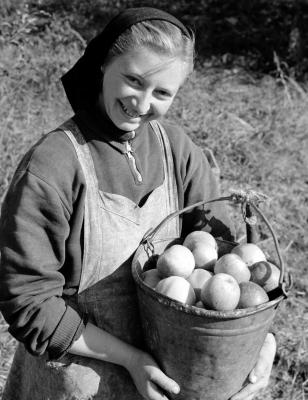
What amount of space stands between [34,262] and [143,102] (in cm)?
48

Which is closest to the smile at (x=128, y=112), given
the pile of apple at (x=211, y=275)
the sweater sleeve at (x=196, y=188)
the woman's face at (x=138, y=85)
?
the woman's face at (x=138, y=85)

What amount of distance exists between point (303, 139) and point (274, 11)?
2723mm

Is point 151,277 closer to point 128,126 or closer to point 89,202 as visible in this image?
point 89,202

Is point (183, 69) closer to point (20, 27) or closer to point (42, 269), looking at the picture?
point (42, 269)

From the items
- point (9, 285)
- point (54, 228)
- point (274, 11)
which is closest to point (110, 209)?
point (54, 228)

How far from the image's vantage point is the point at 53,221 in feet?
4.74

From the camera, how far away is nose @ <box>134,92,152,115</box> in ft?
4.84

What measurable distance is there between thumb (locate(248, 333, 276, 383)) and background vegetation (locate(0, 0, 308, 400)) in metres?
1.12

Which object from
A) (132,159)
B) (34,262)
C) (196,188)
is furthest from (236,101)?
(34,262)

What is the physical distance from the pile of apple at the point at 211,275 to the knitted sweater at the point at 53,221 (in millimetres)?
203

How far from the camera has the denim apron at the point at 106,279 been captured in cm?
156

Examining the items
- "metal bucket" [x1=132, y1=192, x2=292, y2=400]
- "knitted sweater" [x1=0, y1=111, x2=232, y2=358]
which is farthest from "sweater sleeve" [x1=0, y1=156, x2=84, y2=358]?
"metal bucket" [x1=132, y1=192, x2=292, y2=400]

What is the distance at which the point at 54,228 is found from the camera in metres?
1.45

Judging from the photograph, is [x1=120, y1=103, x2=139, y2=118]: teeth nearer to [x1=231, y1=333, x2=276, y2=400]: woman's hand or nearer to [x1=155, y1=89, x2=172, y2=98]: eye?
[x1=155, y1=89, x2=172, y2=98]: eye
